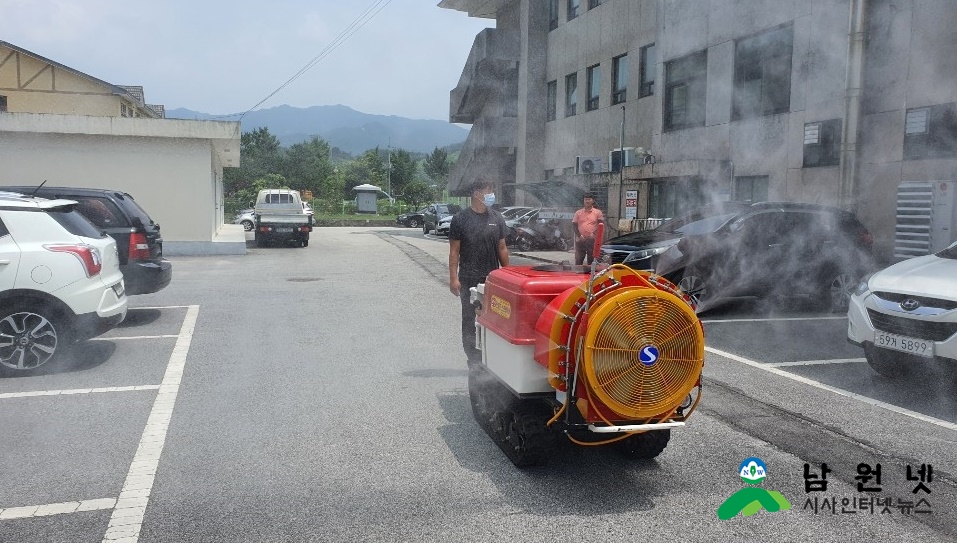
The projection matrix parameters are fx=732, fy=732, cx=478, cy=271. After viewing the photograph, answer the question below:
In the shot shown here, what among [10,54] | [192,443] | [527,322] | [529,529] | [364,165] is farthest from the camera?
[364,165]

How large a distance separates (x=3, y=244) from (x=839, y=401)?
6.85m

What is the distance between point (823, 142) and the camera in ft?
42.1

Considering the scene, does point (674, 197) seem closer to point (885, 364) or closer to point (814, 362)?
point (814, 362)

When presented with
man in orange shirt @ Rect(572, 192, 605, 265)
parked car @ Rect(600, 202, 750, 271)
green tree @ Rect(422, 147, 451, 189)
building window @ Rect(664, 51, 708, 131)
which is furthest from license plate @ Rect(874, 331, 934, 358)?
green tree @ Rect(422, 147, 451, 189)

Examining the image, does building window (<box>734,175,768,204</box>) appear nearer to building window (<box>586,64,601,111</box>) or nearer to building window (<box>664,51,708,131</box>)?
building window (<box>664,51,708,131</box>)

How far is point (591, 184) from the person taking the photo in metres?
20.7

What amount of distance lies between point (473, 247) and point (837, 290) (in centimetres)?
628

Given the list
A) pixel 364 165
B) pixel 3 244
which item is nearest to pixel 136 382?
pixel 3 244

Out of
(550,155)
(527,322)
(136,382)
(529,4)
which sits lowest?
(136,382)

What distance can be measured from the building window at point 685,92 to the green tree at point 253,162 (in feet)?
166

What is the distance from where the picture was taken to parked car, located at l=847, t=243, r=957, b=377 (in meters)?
5.28

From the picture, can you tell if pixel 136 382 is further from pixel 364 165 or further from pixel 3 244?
pixel 364 165

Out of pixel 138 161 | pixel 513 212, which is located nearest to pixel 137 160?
pixel 138 161

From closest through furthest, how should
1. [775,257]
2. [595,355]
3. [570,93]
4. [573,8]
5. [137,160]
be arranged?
[595,355] < [775,257] < [137,160] < [573,8] < [570,93]
